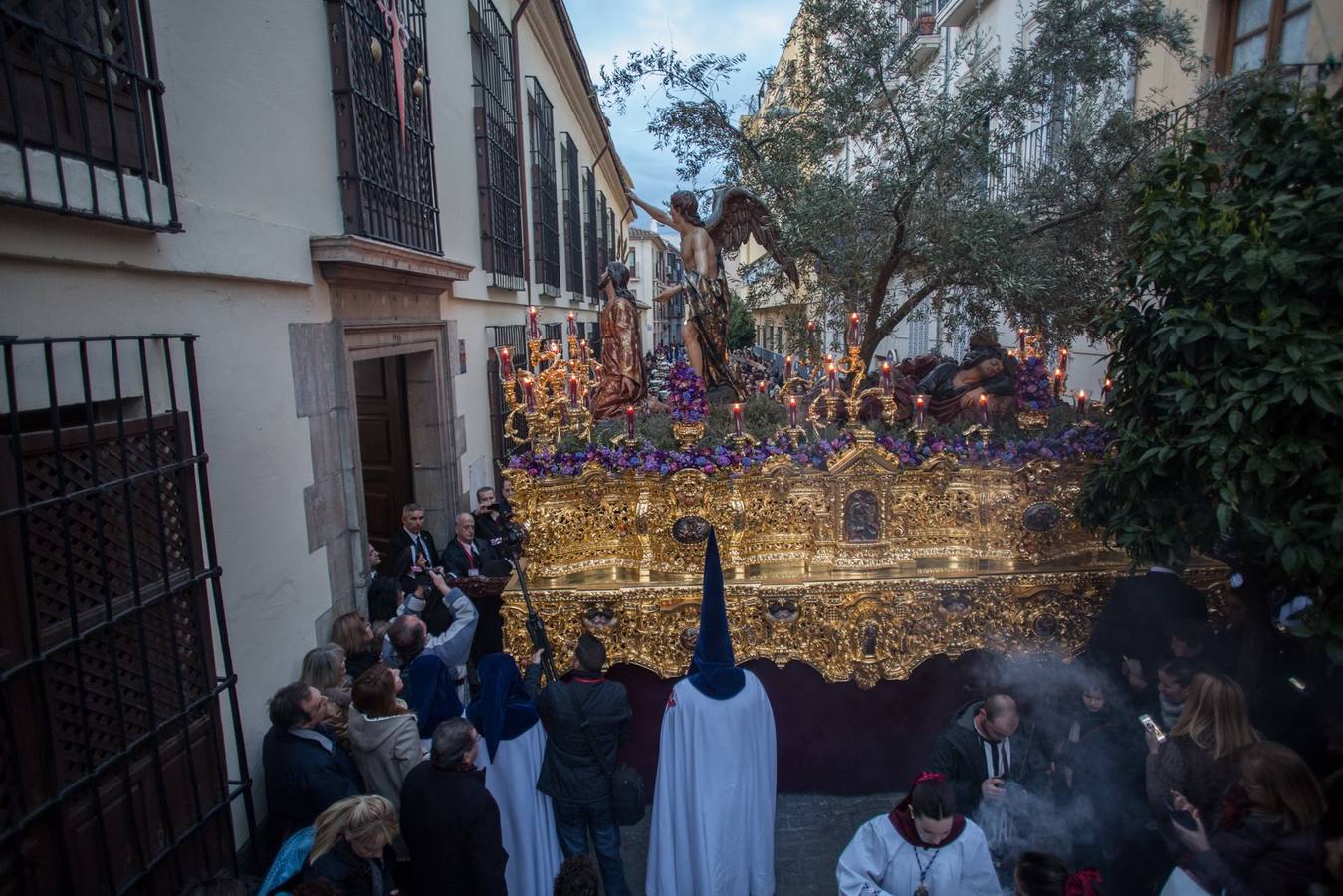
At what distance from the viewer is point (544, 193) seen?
13516 mm

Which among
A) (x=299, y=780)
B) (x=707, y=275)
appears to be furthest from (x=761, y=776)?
(x=707, y=275)

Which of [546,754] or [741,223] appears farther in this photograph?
[741,223]

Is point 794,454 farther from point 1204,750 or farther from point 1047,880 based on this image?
point 1047,880

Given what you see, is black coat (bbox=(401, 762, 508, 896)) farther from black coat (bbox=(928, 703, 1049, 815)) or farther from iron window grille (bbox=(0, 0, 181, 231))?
iron window grille (bbox=(0, 0, 181, 231))

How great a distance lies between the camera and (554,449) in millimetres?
5410

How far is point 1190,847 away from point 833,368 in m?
3.56

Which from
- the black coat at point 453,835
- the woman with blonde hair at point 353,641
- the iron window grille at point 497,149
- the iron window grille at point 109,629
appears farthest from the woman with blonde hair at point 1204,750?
the iron window grille at point 497,149

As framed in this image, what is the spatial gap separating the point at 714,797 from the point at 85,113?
4.39 m

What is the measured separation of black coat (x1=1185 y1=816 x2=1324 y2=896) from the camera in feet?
9.29

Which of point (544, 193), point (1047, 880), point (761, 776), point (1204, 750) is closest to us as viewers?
point (1047, 880)

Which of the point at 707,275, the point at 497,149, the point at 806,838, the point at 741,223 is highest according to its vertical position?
the point at 497,149

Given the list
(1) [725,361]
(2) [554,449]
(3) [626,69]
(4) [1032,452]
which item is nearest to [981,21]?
(3) [626,69]

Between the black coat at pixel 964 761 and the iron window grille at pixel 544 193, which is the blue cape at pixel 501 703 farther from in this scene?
the iron window grille at pixel 544 193

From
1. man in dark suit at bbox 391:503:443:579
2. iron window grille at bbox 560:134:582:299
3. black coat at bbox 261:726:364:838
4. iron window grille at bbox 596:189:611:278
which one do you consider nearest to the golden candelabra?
man in dark suit at bbox 391:503:443:579
